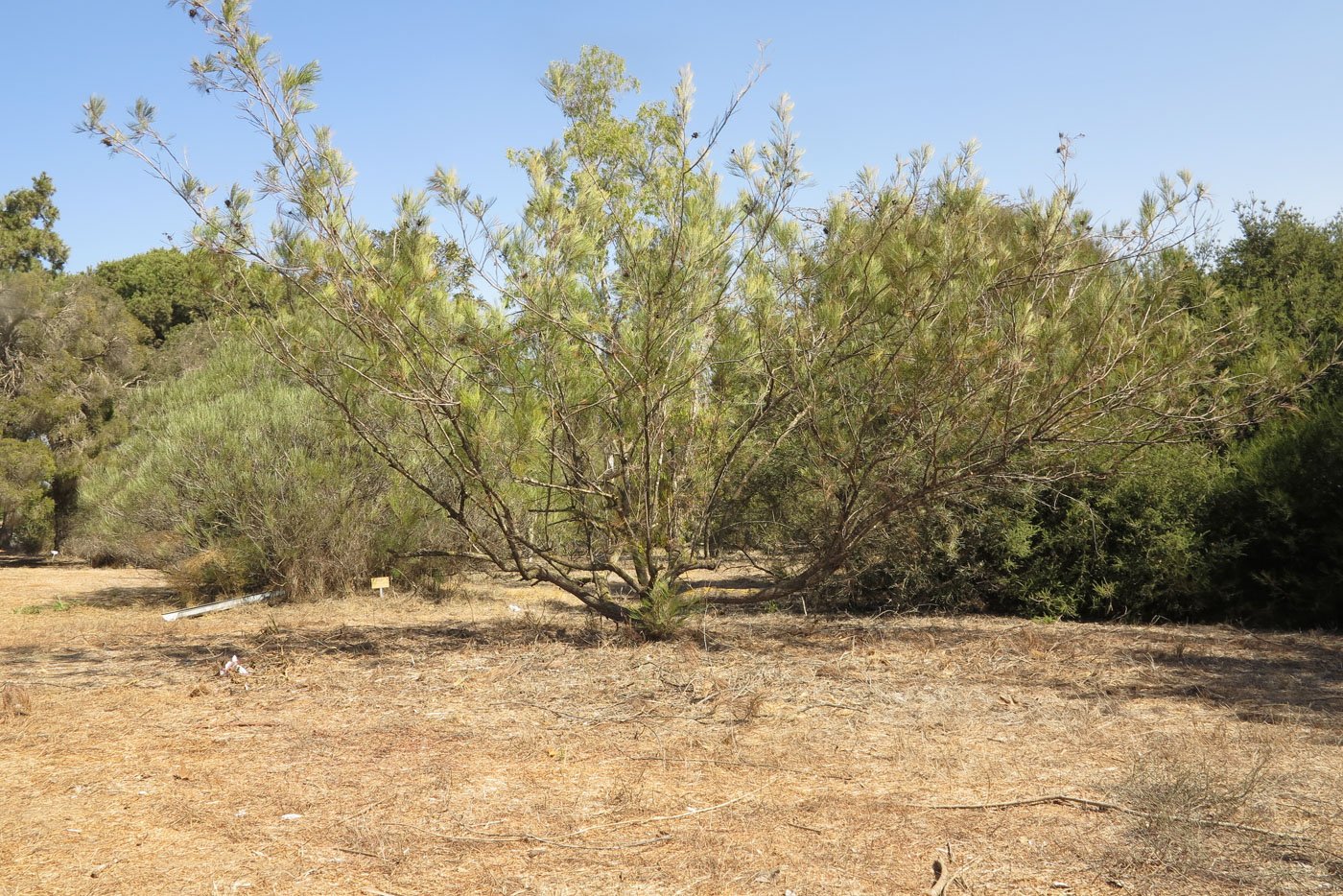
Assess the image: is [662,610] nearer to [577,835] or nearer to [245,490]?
[577,835]

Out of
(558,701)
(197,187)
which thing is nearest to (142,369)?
(197,187)

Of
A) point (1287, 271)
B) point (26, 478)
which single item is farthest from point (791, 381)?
point (26, 478)

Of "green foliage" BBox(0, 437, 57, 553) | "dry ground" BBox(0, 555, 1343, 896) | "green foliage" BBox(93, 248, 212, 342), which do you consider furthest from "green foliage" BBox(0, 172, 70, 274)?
"dry ground" BBox(0, 555, 1343, 896)

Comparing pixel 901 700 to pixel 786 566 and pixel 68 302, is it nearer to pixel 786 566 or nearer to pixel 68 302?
pixel 786 566

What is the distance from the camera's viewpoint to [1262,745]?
16.5 feet

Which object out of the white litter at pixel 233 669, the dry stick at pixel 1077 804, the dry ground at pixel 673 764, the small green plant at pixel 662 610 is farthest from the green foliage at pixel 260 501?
the dry stick at pixel 1077 804

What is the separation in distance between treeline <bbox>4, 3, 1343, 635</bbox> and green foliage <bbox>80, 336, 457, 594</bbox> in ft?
11.8

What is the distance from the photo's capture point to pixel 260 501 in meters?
11.3

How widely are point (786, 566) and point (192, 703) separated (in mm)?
5262

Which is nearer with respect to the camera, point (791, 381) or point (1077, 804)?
point (1077, 804)

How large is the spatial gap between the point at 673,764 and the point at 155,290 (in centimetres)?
2598

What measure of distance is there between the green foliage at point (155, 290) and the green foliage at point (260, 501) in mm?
15323

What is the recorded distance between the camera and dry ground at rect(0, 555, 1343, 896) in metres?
3.61

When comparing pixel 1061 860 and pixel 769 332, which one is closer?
pixel 1061 860
